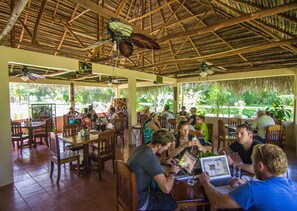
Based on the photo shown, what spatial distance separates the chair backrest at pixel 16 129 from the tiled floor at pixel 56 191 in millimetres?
1466

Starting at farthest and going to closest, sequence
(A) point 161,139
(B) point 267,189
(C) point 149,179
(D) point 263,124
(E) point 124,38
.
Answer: (D) point 263,124 → (E) point 124,38 → (A) point 161,139 → (C) point 149,179 → (B) point 267,189

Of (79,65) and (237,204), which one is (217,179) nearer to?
(237,204)

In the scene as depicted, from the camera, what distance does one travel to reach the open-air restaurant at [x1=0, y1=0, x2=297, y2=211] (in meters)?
1.55

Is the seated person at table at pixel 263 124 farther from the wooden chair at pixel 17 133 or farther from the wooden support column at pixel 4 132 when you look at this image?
the wooden chair at pixel 17 133

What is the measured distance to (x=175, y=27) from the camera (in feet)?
16.9

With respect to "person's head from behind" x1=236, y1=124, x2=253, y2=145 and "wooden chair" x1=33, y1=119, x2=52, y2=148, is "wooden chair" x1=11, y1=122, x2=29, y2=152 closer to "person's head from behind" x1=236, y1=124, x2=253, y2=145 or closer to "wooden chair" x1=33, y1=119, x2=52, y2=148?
"wooden chair" x1=33, y1=119, x2=52, y2=148

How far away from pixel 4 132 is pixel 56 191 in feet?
5.28

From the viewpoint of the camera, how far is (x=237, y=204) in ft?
3.64

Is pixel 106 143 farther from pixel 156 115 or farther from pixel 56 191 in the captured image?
pixel 156 115

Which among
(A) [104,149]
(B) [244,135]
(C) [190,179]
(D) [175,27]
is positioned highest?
(D) [175,27]

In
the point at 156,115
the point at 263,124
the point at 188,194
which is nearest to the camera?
the point at 188,194

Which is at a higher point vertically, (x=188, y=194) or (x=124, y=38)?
(x=124, y=38)

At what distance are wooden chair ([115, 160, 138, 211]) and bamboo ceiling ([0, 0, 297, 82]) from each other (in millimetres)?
2224

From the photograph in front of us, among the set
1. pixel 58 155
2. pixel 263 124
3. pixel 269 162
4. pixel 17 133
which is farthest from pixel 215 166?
pixel 17 133
